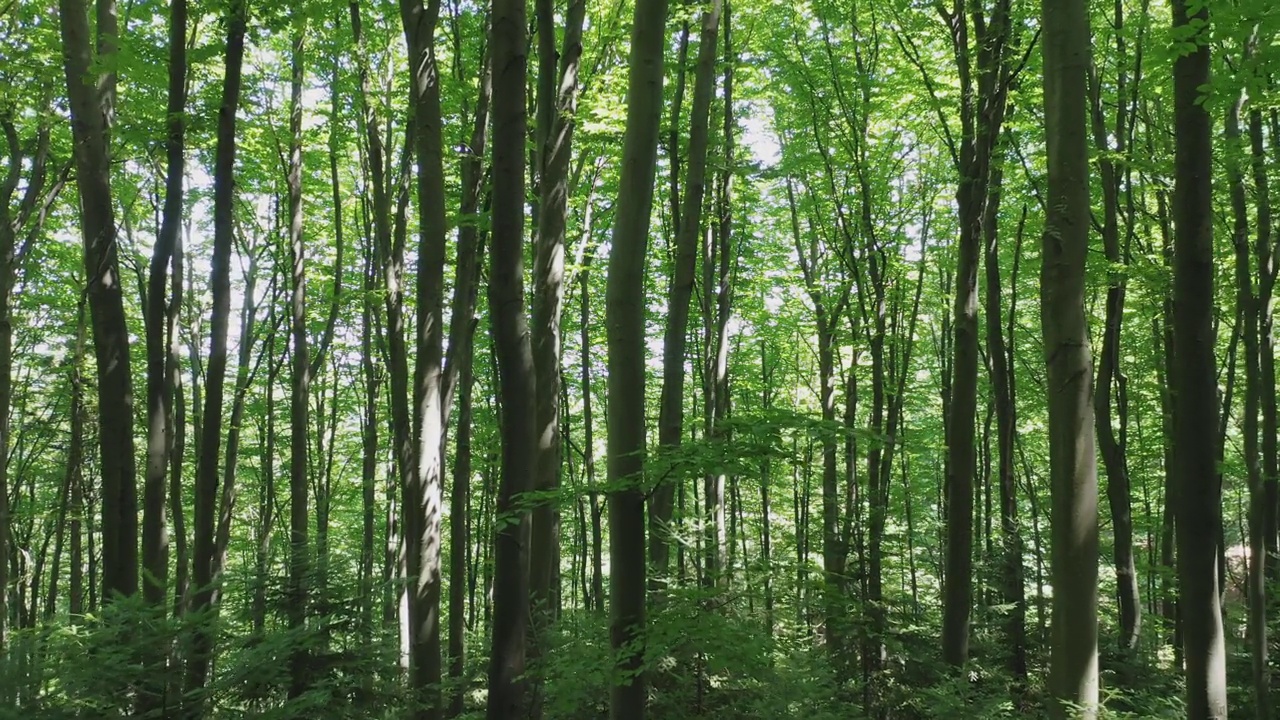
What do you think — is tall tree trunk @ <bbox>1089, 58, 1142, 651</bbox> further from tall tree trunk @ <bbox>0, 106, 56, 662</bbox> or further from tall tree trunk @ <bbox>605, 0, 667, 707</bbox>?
tall tree trunk @ <bbox>0, 106, 56, 662</bbox>

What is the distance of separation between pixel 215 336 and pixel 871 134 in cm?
1104

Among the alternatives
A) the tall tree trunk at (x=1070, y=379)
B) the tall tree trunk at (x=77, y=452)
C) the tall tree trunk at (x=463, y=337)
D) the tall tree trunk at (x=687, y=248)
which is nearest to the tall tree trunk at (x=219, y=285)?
the tall tree trunk at (x=463, y=337)

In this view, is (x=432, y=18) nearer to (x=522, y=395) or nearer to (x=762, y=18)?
(x=522, y=395)

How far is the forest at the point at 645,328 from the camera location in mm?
4391

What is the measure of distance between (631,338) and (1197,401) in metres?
3.15

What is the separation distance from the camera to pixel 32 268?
1365 centimetres

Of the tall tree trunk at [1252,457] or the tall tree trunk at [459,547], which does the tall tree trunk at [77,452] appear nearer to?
the tall tree trunk at [459,547]

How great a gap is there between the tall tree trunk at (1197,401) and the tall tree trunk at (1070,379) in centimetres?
50

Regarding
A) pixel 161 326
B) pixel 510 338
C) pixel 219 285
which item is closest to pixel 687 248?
pixel 510 338

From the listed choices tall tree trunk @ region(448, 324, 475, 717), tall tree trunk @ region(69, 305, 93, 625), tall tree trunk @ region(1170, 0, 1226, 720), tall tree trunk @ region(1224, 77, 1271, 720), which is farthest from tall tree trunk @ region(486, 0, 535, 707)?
tall tree trunk @ region(69, 305, 93, 625)

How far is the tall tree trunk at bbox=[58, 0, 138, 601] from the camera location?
668cm

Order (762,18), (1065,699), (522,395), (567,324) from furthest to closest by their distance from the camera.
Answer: (567,324), (762,18), (522,395), (1065,699)

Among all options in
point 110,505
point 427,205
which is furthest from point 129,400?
point 427,205

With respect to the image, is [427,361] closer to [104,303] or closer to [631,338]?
[104,303]
